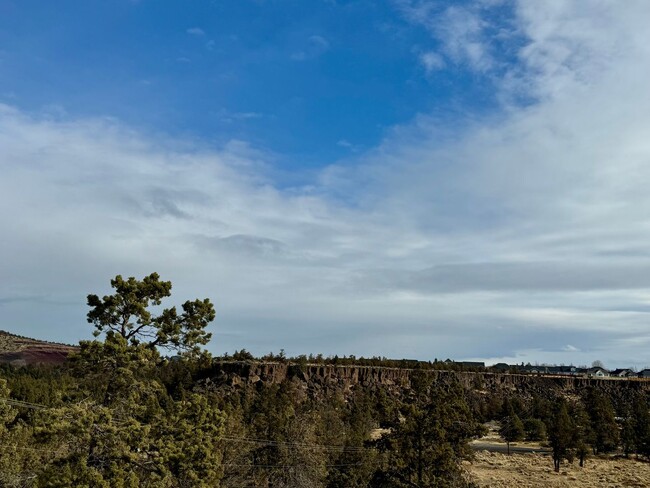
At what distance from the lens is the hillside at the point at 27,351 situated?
510ft

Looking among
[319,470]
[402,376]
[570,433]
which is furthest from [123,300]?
[402,376]

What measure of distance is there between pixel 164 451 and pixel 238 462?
22331 millimetres

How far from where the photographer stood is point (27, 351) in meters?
166

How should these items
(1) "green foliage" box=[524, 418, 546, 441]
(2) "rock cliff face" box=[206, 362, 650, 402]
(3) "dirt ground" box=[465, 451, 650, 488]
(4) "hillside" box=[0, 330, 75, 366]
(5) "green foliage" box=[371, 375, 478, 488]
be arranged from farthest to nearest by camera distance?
(4) "hillside" box=[0, 330, 75, 366] < (2) "rock cliff face" box=[206, 362, 650, 402] < (1) "green foliage" box=[524, 418, 546, 441] < (3) "dirt ground" box=[465, 451, 650, 488] < (5) "green foliage" box=[371, 375, 478, 488]

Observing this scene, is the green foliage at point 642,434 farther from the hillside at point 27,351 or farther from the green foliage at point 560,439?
the hillside at point 27,351

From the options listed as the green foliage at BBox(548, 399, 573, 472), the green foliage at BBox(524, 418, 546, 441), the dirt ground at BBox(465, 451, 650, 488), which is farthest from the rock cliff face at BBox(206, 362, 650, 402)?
the green foliage at BBox(548, 399, 573, 472)

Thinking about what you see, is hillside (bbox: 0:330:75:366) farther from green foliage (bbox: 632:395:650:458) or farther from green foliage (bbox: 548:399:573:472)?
green foliage (bbox: 632:395:650:458)

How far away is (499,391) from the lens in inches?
5482

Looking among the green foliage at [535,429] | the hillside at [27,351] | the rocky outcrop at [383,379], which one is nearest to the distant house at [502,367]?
the rocky outcrop at [383,379]

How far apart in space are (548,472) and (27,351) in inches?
5916

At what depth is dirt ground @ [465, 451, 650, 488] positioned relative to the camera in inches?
2210

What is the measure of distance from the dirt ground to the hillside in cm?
12177

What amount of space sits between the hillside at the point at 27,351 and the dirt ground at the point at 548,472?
122 meters

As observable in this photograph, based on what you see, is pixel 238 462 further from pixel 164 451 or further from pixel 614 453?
pixel 614 453
